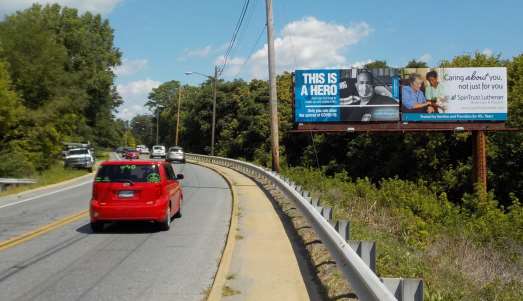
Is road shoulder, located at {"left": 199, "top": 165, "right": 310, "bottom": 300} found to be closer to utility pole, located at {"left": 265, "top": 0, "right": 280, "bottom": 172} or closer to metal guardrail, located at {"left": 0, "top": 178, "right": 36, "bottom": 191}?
utility pole, located at {"left": 265, "top": 0, "right": 280, "bottom": 172}

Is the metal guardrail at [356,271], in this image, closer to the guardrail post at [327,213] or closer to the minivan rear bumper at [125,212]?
the guardrail post at [327,213]

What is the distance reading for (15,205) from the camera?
19.8 metres

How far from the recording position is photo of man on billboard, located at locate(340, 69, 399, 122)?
3203 cm

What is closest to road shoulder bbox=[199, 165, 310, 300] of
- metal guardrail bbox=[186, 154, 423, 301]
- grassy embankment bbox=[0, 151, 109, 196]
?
metal guardrail bbox=[186, 154, 423, 301]

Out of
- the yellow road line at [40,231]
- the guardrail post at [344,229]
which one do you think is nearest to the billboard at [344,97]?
the yellow road line at [40,231]

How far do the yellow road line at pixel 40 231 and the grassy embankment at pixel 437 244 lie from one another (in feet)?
21.1

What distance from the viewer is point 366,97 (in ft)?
106

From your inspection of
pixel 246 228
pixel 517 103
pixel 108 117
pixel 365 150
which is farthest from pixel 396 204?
pixel 108 117

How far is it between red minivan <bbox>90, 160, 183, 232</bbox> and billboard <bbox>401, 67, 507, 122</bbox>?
22.1m

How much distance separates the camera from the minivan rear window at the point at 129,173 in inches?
501

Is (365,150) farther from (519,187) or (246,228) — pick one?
(246,228)

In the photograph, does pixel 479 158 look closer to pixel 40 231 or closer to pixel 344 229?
pixel 40 231

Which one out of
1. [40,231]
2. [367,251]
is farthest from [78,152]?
[367,251]

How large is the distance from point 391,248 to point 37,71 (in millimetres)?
39282
